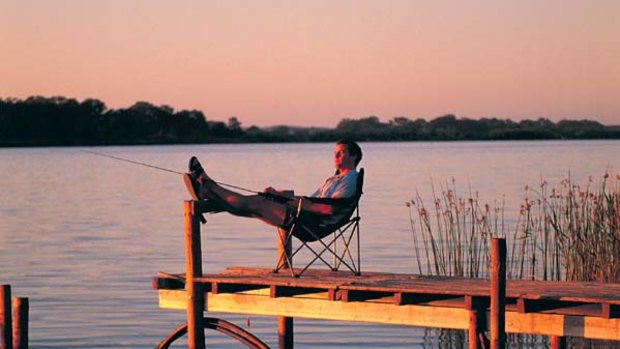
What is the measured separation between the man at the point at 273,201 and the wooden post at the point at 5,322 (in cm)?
181

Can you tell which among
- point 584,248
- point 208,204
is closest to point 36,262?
point 584,248

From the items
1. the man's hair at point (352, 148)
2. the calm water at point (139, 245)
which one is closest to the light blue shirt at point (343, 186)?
the man's hair at point (352, 148)

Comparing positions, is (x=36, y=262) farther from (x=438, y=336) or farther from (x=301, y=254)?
(x=438, y=336)

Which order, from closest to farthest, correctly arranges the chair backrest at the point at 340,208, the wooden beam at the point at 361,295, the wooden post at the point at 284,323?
the wooden beam at the point at 361,295 < the chair backrest at the point at 340,208 < the wooden post at the point at 284,323

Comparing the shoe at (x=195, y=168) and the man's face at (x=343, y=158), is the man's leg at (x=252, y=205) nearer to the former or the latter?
the shoe at (x=195, y=168)

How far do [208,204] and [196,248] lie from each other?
1.10ft

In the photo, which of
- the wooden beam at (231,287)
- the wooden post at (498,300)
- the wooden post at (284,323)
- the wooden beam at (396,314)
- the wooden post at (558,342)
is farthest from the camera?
the wooden post at (284,323)

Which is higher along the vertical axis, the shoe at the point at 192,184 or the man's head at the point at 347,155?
the man's head at the point at 347,155

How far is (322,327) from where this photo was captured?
15.5m

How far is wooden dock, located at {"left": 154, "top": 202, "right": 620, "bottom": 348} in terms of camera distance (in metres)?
8.79

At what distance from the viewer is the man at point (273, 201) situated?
9906 mm

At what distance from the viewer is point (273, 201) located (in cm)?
1001

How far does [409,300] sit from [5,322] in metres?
3.40

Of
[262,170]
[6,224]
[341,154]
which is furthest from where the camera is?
[262,170]
